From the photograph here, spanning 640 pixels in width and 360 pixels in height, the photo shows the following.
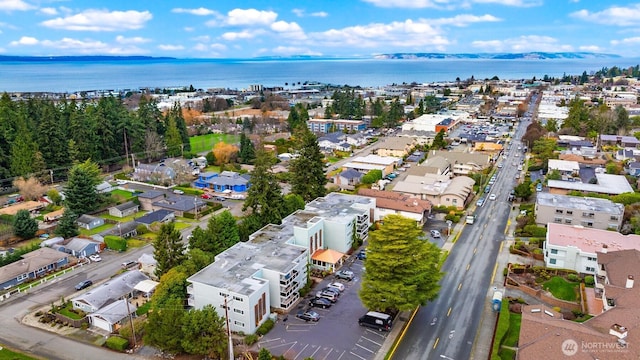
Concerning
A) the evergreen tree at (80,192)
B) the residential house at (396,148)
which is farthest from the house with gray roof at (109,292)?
the residential house at (396,148)

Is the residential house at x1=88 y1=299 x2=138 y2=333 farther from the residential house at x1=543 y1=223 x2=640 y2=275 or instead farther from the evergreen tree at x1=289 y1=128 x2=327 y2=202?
the residential house at x1=543 y1=223 x2=640 y2=275

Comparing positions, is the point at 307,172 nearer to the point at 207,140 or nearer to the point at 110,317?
the point at 110,317

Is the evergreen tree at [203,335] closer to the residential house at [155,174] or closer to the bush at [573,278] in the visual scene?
the bush at [573,278]

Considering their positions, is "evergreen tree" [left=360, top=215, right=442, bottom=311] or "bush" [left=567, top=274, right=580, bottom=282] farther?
"bush" [left=567, top=274, right=580, bottom=282]

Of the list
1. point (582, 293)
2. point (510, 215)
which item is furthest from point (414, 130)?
point (582, 293)

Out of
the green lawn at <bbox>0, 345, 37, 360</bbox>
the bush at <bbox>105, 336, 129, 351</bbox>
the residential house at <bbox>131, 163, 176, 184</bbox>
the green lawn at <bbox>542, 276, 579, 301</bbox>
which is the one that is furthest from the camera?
the residential house at <bbox>131, 163, 176, 184</bbox>

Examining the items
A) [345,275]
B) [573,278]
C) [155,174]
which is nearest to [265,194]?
[345,275]

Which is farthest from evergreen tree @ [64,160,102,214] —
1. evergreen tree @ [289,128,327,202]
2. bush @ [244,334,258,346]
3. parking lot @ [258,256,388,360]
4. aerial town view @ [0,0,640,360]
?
bush @ [244,334,258,346]
